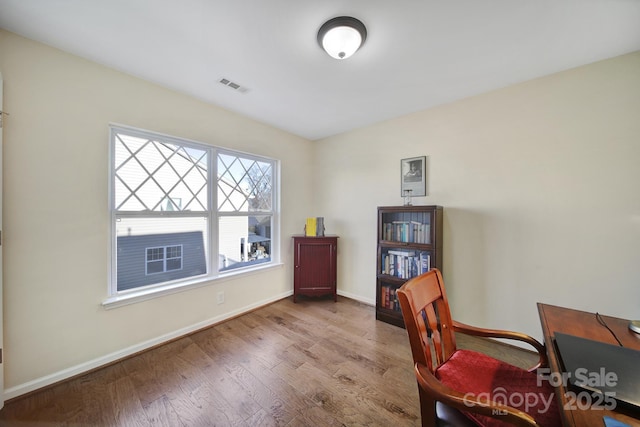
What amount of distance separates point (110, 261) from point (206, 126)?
1.61 metres

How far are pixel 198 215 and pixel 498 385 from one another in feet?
8.99

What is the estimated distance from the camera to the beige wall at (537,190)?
5.57 ft

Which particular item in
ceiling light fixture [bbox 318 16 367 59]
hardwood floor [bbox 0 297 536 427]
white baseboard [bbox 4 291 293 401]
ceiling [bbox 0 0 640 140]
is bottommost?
hardwood floor [bbox 0 297 536 427]

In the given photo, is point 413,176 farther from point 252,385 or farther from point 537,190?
point 252,385

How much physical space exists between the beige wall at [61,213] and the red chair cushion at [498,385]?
244 centimetres

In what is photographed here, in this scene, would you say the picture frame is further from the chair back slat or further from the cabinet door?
the chair back slat

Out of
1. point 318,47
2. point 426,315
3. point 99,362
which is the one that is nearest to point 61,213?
point 99,362

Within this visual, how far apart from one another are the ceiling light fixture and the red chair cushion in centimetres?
201

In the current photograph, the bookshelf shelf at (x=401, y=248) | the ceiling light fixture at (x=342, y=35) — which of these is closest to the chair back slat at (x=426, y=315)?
the bookshelf shelf at (x=401, y=248)

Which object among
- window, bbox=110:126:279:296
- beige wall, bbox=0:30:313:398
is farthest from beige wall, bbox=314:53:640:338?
beige wall, bbox=0:30:313:398

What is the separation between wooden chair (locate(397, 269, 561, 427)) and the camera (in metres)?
0.78

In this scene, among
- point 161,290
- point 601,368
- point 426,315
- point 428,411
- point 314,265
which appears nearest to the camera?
point 601,368

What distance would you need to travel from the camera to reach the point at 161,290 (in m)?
2.14

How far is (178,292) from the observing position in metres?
2.26
